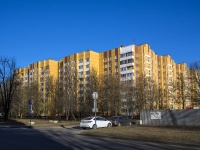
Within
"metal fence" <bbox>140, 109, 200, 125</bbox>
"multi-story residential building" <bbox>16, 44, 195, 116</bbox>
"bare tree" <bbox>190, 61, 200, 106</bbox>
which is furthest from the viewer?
"multi-story residential building" <bbox>16, 44, 195, 116</bbox>

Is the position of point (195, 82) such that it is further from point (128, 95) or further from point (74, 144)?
point (74, 144)

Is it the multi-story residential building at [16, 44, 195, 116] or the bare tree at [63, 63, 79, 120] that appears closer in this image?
the bare tree at [63, 63, 79, 120]

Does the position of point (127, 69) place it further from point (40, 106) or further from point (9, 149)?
point (9, 149)

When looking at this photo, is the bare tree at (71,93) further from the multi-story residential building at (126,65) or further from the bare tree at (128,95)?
the multi-story residential building at (126,65)

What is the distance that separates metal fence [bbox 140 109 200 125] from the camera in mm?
28109

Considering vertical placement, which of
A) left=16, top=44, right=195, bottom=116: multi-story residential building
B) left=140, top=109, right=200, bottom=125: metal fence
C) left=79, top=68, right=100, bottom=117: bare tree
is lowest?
left=140, top=109, right=200, bottom=125: metal fence

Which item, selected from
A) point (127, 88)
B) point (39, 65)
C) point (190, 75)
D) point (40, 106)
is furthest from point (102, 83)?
point (39, 65)

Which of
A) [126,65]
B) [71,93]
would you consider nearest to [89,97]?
[71,93]

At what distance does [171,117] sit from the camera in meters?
29.6

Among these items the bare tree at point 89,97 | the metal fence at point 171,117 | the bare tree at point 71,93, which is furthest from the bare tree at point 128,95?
the metal fence at point 171,117

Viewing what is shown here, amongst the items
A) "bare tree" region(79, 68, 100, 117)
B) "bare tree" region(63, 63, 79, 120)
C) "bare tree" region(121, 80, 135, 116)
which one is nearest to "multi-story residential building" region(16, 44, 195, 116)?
"bare tree" region(79, 68, 100, 117)

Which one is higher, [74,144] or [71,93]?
[71,93]

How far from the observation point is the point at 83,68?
3969 inches

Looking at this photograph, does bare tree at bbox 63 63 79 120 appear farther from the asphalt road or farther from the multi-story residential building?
the asphalt road
